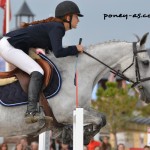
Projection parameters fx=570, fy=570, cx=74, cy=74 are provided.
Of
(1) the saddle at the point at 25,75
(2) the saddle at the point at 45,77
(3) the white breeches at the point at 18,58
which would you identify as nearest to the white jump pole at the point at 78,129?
(2) the saddle at the point at 45,77

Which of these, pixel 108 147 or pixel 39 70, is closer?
pixel 39 70

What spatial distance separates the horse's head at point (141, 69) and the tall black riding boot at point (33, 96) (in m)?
1.41

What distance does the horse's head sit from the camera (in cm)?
835

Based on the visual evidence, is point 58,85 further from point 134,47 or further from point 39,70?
point 134,47

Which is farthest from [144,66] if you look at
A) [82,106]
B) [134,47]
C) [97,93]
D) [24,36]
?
[97,93]

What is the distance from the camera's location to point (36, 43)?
312 inches

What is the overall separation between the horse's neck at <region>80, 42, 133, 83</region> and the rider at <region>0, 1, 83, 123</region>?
364 millimetres

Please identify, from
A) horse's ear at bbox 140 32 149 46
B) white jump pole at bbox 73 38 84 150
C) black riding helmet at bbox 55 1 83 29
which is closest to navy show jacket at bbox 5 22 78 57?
black riding helmet at bbox 55 1 83 29

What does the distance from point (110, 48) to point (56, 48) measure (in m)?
1.03

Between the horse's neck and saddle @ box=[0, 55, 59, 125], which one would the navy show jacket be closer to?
saddle @ box=[0, 55, 59, 125]

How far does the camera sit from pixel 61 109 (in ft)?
26.0

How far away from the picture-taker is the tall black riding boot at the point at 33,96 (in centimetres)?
770

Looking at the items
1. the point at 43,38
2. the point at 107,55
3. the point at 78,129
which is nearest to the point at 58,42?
the point at 43,38

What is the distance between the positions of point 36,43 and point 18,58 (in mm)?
331
